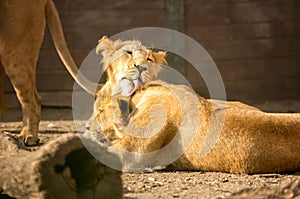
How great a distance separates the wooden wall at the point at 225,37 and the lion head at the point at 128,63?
8.29 ft

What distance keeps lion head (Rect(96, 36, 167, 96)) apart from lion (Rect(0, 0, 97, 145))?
0.50m

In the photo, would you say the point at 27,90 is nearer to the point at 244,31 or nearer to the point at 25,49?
the point at 25,49

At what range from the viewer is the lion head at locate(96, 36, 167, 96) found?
498cm

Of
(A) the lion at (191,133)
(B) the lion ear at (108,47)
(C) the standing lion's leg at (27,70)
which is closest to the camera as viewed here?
(A) the lion at (191,133)

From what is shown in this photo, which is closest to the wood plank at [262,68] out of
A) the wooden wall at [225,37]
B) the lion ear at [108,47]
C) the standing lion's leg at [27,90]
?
the wooden wall at [225,37]

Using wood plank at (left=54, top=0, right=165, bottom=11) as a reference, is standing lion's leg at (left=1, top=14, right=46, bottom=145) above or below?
below

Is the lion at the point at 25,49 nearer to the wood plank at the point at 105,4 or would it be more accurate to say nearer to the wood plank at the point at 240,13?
the wood plank at the point at 105,4

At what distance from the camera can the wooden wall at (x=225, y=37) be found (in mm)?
7797

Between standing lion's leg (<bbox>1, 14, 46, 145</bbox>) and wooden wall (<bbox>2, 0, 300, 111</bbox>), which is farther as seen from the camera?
wooden wall (<bbox>2, 0, 300, 111</bbox>)

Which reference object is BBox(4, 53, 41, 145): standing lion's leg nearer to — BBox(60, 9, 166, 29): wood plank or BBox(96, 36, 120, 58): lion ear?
BBox(96, 36, 120, 58): lion ear

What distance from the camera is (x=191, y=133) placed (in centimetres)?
469

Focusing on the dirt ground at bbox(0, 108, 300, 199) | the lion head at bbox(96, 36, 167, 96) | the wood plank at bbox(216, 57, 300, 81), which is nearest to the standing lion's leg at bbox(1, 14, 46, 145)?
the lion head at bbox(96, 36, 167, 96)

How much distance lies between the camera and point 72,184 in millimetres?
3443

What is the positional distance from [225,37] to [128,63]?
10.3 ft
